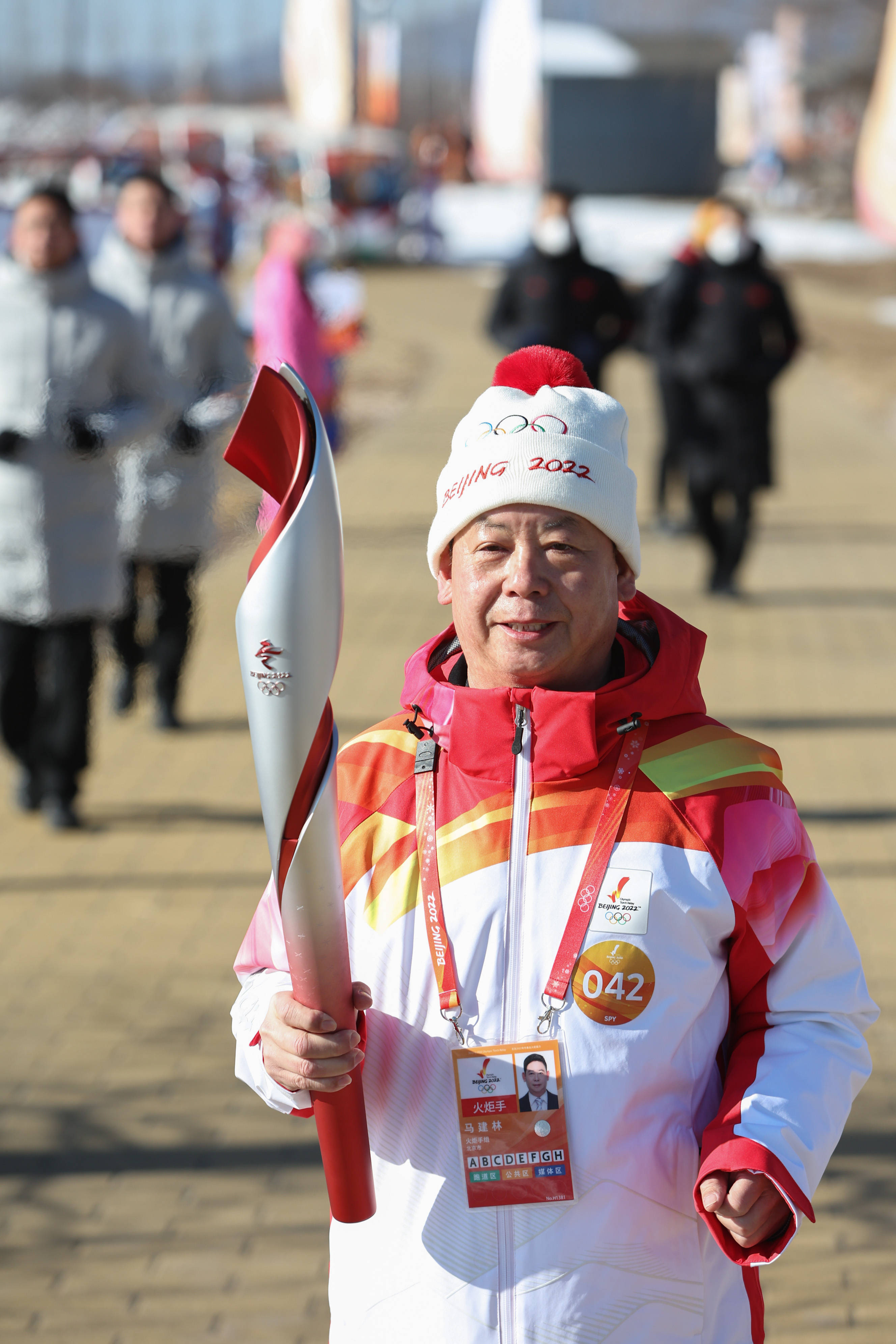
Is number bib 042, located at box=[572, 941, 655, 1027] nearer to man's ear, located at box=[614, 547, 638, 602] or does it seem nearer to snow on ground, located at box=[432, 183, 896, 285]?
man's ear, located at box=[614, 547, 638, 602]

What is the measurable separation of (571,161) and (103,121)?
4382 cm

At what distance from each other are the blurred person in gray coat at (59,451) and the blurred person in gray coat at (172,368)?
1.48ft

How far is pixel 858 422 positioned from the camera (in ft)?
56.4

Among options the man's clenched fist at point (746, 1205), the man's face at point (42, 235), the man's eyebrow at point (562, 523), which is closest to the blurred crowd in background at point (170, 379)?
the man's face at point (42, 235)

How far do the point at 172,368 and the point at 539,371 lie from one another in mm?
4684

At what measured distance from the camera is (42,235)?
17.8ft

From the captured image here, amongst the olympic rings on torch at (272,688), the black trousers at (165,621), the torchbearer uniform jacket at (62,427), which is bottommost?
the black trousers at (165,621)

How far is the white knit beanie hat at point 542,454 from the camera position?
6.35 ft

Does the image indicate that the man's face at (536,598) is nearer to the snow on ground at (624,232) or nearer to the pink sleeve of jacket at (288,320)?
the pink sleeve of jacket at (288,320)

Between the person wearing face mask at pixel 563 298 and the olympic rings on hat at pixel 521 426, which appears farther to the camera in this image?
the person wearing face mask at pixel 563 298

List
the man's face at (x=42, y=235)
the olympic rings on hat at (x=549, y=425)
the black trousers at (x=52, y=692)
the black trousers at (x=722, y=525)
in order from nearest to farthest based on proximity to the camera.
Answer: the olympic rings on hat at (x=549, y=425)
the man's face at (x=42, y=235)
the black trousers at (x=52, y=692)
the black trousers at (x=722, y=525)

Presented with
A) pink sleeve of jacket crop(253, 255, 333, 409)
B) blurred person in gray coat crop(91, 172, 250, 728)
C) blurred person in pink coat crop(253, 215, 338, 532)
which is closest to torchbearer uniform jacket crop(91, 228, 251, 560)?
blurred person in gray coat crop(91, 172, 250, 728)

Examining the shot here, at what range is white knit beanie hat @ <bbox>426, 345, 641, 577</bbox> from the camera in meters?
1.94

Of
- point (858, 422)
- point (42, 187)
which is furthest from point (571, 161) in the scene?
point (42, 187)
